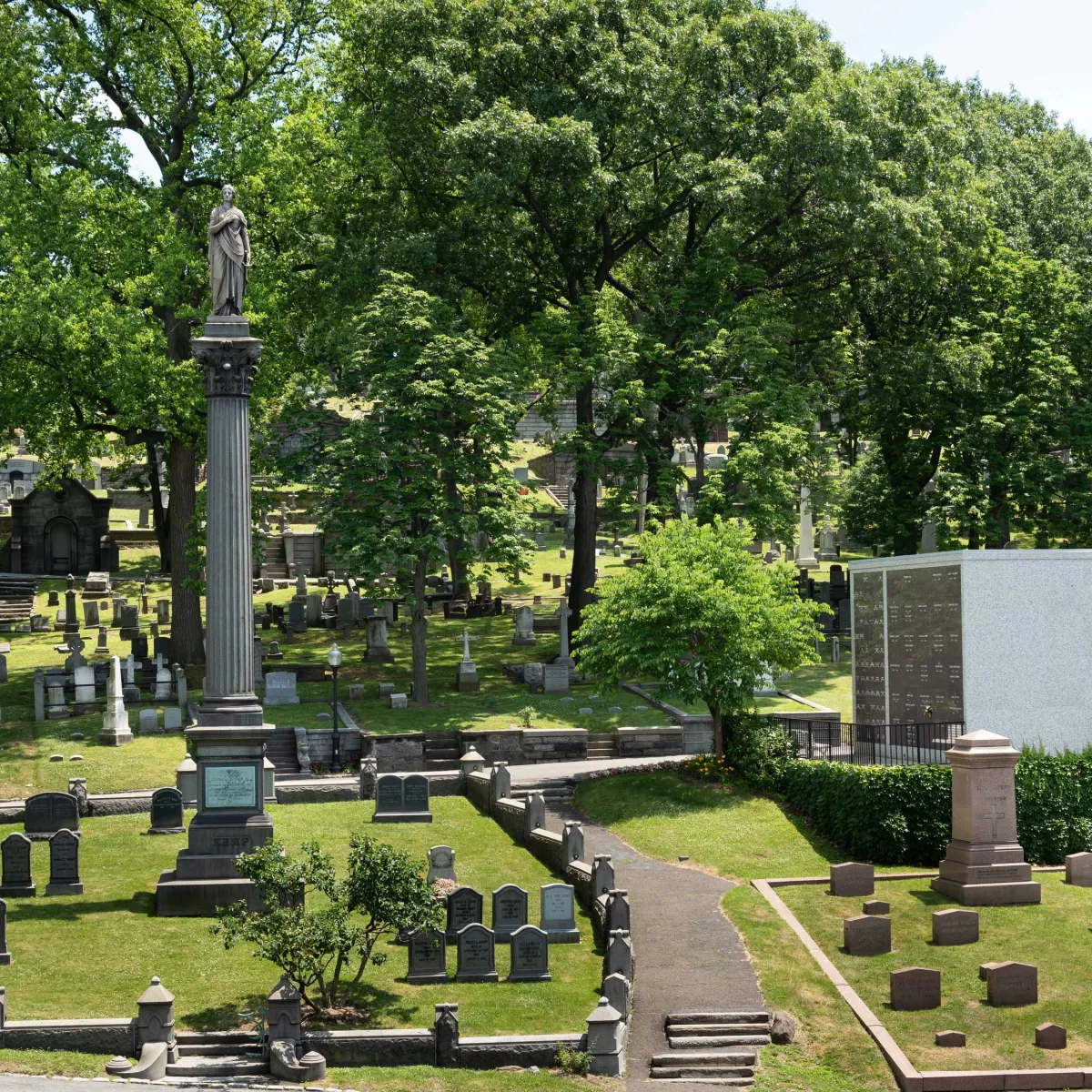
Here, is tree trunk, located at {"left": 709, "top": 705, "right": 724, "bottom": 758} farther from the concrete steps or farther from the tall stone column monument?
the concrete steps

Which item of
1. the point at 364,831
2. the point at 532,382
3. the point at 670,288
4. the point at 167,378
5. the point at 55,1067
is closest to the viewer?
the point at 55,1067

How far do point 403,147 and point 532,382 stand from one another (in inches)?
300

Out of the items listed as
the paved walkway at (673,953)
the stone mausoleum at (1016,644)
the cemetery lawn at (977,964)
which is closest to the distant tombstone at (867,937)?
the cemetery lawn at (977,964)

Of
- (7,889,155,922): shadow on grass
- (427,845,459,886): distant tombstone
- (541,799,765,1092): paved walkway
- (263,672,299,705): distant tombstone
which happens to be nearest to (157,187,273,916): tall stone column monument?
(7,889,155,922): shadow on grass

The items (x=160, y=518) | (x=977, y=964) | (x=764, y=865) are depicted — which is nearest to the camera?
(x=977, y=964)

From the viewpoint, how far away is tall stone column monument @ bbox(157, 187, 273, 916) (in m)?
24.3

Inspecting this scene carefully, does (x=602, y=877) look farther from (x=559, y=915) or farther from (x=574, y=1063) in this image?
(x=574, y=1063)

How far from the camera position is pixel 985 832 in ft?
86.8

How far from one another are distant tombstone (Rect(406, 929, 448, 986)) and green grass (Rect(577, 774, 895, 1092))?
171 inches

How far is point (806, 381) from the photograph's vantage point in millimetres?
46375

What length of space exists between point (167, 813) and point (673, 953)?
10320 mm

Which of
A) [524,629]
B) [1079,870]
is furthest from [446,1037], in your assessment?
[524,629]

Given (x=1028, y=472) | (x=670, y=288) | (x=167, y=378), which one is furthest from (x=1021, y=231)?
(x=167, y=378)

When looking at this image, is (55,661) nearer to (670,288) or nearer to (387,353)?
(387,353)
